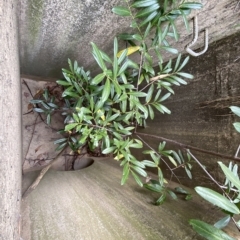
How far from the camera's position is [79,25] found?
3.81ft

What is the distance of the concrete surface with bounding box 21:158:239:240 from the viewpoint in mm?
925

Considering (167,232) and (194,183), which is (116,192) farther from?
(194,183)

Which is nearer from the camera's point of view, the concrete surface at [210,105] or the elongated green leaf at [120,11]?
the elongated green leaf at [120,11]

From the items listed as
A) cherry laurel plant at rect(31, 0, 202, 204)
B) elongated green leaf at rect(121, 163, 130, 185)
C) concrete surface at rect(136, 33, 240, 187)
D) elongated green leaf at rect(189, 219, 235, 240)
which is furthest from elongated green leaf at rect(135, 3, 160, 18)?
elongated green leaf at rect(189, 219, 235, 240)

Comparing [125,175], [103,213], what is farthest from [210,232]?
[103,213]

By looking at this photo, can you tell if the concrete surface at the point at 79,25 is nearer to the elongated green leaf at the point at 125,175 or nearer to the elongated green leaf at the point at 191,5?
the elongated green leaf at the point at 191,5

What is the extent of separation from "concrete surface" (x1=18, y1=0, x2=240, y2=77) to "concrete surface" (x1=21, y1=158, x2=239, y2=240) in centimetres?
102

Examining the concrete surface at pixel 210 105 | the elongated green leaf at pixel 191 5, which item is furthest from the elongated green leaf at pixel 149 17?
the concrete surface at pixel 210 105

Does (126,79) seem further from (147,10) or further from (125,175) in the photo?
(125,175)

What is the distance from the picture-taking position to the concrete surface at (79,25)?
3.33ft

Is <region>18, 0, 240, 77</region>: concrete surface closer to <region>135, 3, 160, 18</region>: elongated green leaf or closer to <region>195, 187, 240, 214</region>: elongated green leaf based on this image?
<region>135, 3, 160, 18</region>: elongated green leaf

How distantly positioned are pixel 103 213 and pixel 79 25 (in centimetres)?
112

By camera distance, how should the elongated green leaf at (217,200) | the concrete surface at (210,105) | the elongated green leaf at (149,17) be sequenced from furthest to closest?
the concrete surface at (210,105) → the elongated green leaf at (149,17) → the elongated green leaf at (217,200)

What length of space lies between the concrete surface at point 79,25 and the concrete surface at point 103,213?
1.02 metres
